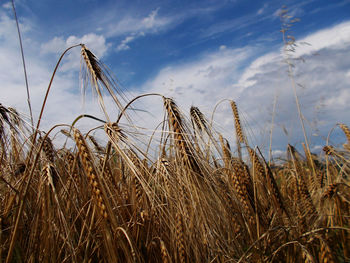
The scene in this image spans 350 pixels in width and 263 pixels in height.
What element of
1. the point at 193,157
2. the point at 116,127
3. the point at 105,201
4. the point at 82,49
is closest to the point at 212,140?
the point at 193,157

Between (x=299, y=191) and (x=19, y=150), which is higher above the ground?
(x=19, y=150)

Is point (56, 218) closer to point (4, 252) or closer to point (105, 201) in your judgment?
point (4, 252)

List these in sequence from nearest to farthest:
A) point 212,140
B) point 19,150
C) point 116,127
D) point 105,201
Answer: point 105,201 < point 116,127 < point 212,140 < point 19,150

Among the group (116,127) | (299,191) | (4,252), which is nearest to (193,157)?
(116,127)

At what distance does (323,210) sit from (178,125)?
1.47 metres

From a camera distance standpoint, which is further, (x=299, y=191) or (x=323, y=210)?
(x=299, y=191)

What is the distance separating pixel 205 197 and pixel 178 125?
44 centimetres

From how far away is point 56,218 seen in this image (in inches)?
66.5

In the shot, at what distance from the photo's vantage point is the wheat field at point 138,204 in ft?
4.81

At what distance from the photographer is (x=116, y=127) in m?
1.58

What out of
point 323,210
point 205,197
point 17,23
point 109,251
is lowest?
point 323,210

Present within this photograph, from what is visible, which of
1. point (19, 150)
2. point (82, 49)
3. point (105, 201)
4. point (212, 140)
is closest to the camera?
point (105, 201)

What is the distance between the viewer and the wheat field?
1.47m

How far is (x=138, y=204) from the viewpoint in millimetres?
2035
